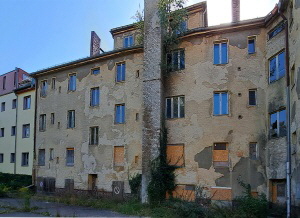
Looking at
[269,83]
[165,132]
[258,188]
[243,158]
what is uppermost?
[269,83]

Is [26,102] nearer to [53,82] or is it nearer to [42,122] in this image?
[42,122]

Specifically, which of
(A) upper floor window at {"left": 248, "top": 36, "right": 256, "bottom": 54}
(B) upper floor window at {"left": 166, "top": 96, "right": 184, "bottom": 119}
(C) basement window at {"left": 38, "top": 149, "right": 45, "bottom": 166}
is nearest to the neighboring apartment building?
(C) basement window at {"left": 38, "top": 149, "right": 45, "bottom": 166}

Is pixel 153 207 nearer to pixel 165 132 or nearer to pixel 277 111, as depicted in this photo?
pixel 165 132

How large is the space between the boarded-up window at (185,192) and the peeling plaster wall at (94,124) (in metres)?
3.35

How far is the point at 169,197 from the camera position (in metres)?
20.4

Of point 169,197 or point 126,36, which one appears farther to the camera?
point 126,36

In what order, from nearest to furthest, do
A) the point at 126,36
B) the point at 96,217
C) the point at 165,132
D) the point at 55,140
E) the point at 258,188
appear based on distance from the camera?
the point at 96,217 < the point at 258,188 < the point at 165,132 < the point at 55,140 < the point at 126,36

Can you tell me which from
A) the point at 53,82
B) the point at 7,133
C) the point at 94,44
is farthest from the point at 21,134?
the point at 94,44

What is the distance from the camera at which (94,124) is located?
2514cm

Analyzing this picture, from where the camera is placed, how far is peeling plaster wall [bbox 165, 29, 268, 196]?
19.0 meters

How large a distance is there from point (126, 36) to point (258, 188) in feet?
59.3

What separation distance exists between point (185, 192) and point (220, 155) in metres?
3.27

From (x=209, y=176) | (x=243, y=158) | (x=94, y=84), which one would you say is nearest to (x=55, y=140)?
(x=94, y=84)

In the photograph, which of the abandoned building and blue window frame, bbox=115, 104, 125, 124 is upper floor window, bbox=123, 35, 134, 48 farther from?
blue window frame, bbox=115, 104, 125, 124
